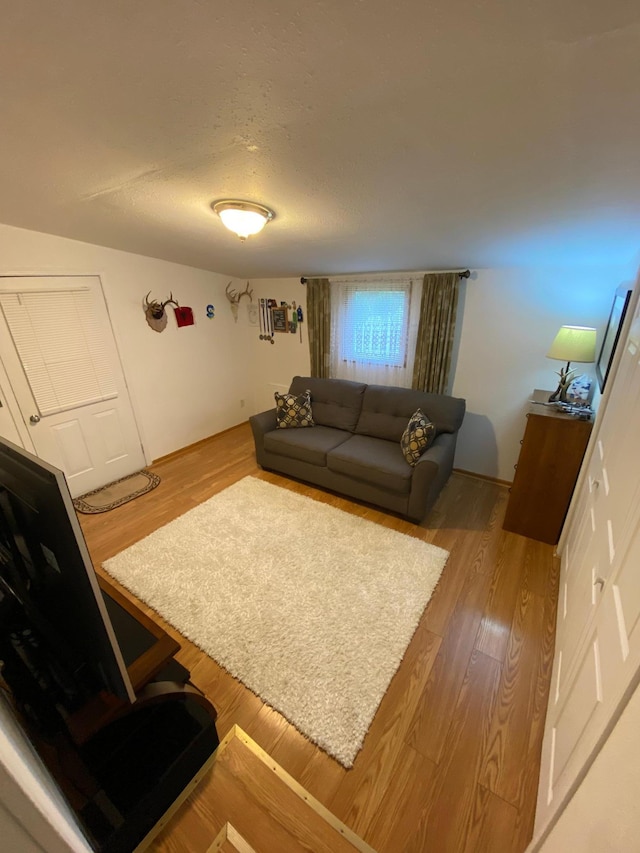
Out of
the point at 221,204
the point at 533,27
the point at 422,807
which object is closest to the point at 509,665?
the point at 422,807

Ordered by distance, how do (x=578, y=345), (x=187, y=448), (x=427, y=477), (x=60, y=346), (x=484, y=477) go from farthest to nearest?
(x=187, y=448)
(x=484, y=477)
(x=60, y=346)
(x=427, y=477)
(x=578, y=345)

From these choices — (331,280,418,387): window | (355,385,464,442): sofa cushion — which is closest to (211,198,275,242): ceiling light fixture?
(331,280,418,387): window

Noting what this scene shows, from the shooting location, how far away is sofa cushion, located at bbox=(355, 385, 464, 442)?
115 inches

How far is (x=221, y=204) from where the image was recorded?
1779 millimetres

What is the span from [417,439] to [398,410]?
0.60 meters

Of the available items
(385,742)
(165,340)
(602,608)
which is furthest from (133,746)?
(165,340)

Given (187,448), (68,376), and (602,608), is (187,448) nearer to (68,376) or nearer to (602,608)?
(68,376)

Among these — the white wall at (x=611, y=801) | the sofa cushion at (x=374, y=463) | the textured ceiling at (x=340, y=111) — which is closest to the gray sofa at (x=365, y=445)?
the sofa cushion at (x=374, y=463)

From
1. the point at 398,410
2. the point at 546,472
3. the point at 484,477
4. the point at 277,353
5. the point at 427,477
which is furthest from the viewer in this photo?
the point at 277,353

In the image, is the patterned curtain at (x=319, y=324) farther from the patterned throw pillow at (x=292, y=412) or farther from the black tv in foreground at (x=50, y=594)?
the black tv in foreground at (x=50, y=594)

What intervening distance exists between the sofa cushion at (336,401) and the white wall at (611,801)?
8.98 feet

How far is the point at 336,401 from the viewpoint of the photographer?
3475mm

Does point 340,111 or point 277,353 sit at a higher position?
point 340,111

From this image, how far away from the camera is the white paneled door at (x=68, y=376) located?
253 centimetres
